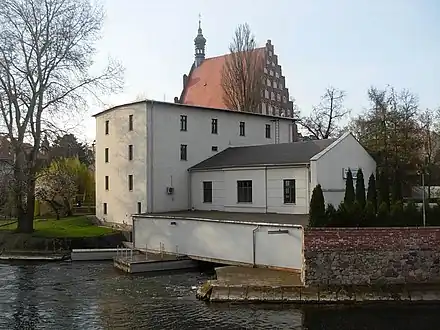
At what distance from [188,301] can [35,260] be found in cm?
1288

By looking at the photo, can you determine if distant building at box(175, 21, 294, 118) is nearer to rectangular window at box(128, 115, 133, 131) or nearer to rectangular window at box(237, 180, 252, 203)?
rectangular window at box(128, 115, 133, 131)

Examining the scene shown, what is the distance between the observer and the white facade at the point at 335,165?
25.2m

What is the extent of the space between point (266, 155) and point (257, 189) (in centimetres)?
256

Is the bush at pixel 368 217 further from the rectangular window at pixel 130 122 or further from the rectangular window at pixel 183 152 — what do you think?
the rectangular window at pixel 130 122

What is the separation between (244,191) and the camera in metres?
29.0

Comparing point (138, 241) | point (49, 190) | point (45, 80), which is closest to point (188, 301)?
point (138, 241)

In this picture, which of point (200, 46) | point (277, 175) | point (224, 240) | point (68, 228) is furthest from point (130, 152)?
point (200, 46)

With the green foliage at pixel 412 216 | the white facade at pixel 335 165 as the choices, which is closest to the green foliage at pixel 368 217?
the green foliage at pixel 412 216

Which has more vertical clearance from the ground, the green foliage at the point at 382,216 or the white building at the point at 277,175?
the white building at the point at 277,175

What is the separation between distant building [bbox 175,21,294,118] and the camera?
5041 centimetres

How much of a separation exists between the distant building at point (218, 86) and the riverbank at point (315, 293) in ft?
105

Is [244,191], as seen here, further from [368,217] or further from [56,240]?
[368,217]

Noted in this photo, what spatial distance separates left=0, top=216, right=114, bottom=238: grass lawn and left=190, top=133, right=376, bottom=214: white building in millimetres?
6017

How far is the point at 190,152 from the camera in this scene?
32.6 meters
